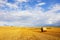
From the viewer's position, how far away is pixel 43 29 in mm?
24266
